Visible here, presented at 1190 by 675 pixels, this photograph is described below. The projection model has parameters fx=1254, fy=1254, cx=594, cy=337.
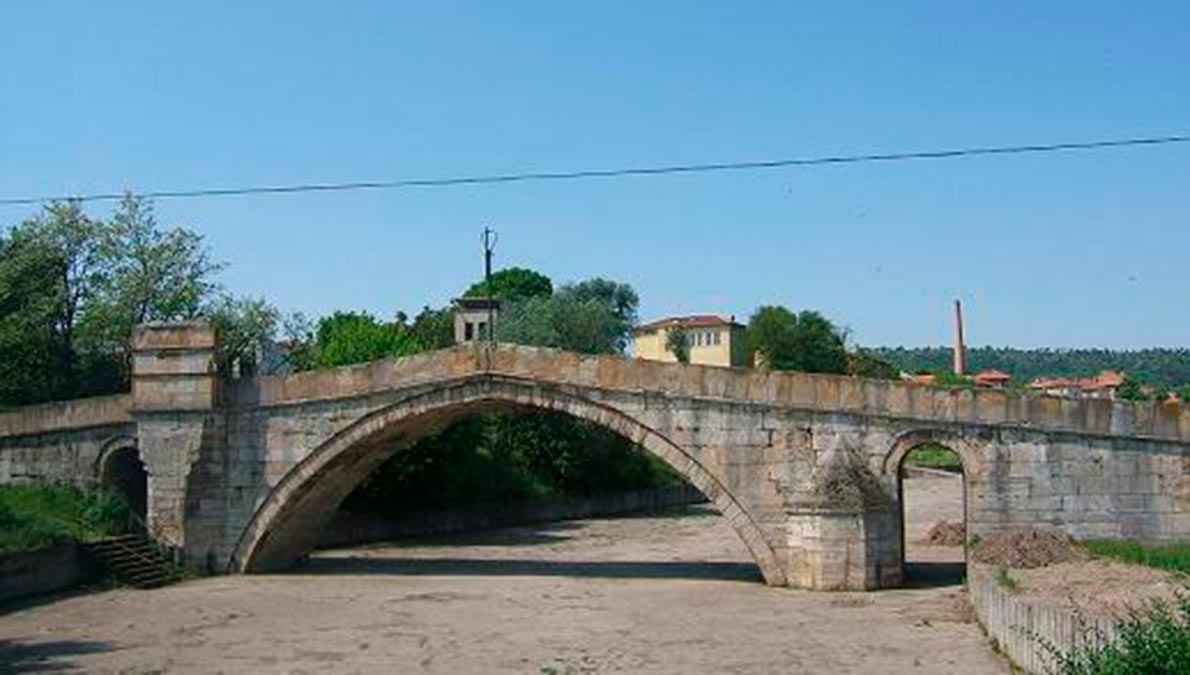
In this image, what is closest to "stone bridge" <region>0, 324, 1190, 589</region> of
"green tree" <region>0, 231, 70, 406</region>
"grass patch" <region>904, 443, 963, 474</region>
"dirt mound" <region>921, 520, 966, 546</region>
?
"green tree" <region>0, 231, 70, 406</region>

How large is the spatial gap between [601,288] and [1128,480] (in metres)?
62.9

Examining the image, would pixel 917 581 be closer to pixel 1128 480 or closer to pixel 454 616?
pixel 1128 480

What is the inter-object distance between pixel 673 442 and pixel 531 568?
5.42m

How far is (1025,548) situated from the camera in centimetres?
1769

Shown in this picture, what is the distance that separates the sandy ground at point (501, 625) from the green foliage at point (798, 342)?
44991 millimetres

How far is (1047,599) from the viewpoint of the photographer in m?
13.5

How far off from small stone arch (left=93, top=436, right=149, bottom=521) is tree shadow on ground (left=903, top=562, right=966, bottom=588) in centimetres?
1407

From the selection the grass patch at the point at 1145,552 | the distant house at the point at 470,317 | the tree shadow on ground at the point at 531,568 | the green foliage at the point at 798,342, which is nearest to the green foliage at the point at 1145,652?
the grass patch at the point at 1145,552

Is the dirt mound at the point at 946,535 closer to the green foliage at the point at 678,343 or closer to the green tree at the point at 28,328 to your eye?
the green tree at the point at 28,328

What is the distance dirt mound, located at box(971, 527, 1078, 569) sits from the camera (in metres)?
17.1

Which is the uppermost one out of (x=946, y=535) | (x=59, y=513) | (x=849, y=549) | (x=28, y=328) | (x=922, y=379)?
(x=28, y=328)

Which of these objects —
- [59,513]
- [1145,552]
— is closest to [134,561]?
[59,513]

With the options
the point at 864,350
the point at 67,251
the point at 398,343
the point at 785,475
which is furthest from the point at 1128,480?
the point at 864,350

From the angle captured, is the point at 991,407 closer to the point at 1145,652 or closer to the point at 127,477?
the point at 1145,652
